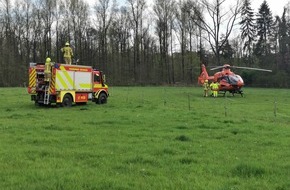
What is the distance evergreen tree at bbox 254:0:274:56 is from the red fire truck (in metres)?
60.0

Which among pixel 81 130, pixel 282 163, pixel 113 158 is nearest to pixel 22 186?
pixel 113 158

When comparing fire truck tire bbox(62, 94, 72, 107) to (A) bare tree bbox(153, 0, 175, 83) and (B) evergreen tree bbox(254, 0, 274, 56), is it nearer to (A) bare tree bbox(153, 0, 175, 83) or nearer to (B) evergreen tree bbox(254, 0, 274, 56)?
(A) bare tree bbox(153, 0, 175, 83)

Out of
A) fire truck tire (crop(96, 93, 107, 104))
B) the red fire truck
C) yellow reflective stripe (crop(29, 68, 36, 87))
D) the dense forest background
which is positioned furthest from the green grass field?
the dense forest background

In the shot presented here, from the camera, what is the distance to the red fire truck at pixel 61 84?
75.4ft

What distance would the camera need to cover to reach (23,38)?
2869 inches

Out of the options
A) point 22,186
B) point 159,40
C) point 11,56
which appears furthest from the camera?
point 159,40

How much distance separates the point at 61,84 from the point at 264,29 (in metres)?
67.0

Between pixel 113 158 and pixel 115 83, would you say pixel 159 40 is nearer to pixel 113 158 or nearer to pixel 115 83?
pixel 115 83

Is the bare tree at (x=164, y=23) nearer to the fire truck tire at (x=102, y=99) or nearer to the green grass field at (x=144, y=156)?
the fire truck tire at (x=102, y=99)

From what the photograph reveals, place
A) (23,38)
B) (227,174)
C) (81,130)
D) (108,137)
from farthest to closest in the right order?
(23,38), (81,130), (108,137), (227,174)

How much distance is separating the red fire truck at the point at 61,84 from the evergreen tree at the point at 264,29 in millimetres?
60016

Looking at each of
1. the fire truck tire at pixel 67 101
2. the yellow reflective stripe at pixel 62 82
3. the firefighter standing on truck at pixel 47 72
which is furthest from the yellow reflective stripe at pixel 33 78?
the fire truck tire at pixel 67 101

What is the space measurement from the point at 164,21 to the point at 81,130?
66.7 m

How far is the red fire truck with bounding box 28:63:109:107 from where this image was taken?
22969 millimetres
